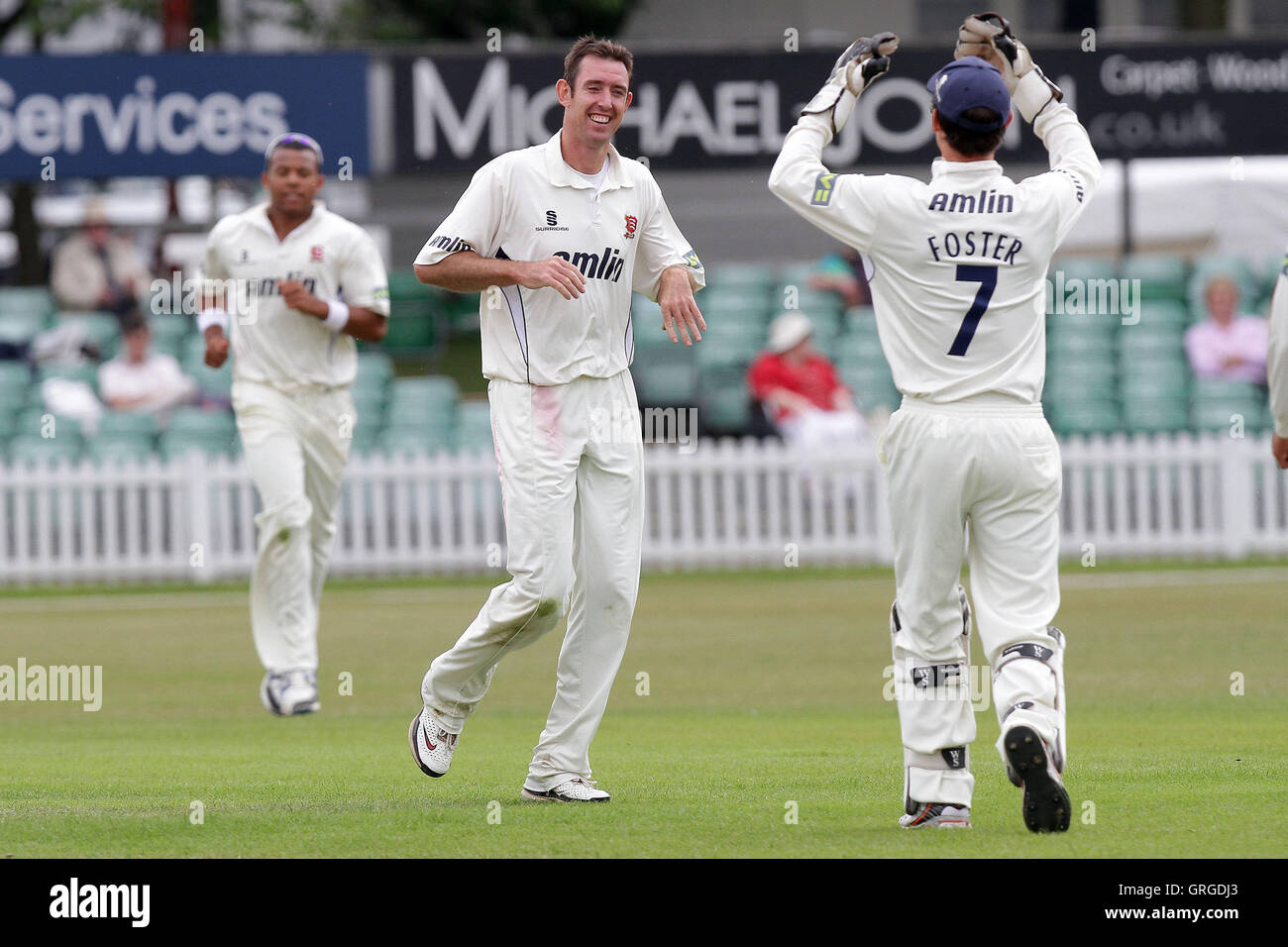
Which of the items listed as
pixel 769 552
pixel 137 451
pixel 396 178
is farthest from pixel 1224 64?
pixel 137 451

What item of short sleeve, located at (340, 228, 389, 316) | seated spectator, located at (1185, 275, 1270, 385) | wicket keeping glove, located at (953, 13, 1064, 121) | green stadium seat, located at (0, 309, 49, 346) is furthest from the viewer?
green stadium seat, located at (0, 309, 49, 346)

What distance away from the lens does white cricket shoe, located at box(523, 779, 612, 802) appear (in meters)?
6.64

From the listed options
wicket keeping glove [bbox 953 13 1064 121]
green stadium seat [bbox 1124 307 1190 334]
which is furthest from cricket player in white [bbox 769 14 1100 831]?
green stadium seat [bbox 1124 307 1190 334]

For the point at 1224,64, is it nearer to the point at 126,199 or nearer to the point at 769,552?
the point at 769,552

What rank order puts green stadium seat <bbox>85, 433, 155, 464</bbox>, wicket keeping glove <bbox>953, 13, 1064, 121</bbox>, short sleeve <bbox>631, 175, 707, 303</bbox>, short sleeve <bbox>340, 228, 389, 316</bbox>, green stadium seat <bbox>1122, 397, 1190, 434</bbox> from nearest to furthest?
wicket keeping glove <bbox>953, 13, 1064, 121</bbox>
short sleeve <bbox>631, 175, 707, 303</bbox>
short sleeve <bbox>340, 228, 389, 316</bbox>
green stadium seat <bbox>85, 433, 155, 464</bbox>
green stadium seat <bbox>1122, 397, 1190, 434</bbox>

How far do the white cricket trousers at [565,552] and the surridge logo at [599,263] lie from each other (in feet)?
1.22

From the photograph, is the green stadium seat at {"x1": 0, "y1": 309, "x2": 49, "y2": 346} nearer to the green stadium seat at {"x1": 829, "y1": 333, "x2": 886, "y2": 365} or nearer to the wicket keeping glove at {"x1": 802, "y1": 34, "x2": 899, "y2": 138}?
the green stadium seat at {"x1": 829, "y1": 333, "x2": 886, "y2": 365}

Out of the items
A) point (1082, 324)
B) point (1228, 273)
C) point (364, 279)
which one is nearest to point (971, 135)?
point (364, 279)

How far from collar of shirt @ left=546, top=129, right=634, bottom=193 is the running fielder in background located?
248 centimetres

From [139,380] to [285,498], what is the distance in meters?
10.1

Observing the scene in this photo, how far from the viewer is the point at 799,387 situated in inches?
742

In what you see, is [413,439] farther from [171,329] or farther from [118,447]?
[171,329]

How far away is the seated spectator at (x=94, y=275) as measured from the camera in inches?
881

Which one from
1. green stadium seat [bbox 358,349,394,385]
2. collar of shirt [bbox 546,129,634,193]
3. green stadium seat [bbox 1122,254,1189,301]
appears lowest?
collar of shirt [bbox 546,129,634,193]
